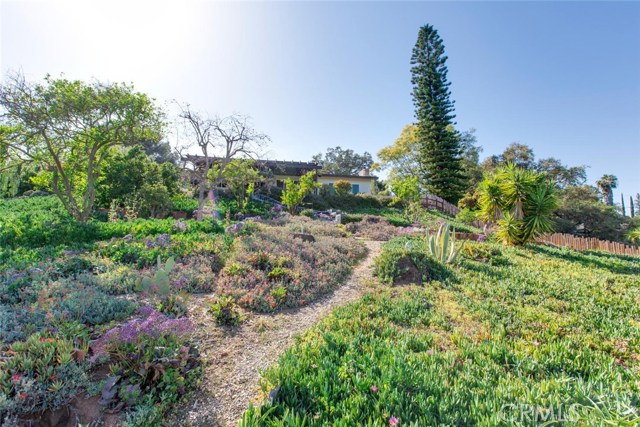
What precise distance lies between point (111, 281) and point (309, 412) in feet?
14.1

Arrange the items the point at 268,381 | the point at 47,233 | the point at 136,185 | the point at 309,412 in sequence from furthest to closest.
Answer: the point at 136,185, the point at 47,233, the point at 268,381, the point at 309,412

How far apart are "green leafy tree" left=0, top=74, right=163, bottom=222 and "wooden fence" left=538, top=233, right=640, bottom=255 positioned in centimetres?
1739

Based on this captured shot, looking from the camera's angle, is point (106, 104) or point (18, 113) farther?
point (106, 104)

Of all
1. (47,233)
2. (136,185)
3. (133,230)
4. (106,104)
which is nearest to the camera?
(47,233)

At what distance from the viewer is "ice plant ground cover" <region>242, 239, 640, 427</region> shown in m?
2.05

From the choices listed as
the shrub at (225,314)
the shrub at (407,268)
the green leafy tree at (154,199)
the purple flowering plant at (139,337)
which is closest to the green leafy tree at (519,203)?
the shrub at (407,268)

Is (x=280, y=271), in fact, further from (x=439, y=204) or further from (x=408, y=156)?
(x=408, y=156)

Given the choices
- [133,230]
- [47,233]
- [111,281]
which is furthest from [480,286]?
[47,233]

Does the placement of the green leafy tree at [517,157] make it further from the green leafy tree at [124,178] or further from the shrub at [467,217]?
the green leafy tree at [124,178]

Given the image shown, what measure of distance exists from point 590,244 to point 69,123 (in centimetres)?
2101

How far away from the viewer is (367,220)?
17.1 meters

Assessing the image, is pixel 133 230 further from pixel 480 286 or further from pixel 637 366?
pixel 637 366

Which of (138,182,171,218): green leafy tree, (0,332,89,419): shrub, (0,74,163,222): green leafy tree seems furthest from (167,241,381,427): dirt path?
(138,182,171,218): green leafy tree

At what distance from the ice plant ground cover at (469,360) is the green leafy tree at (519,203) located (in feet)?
13.9
